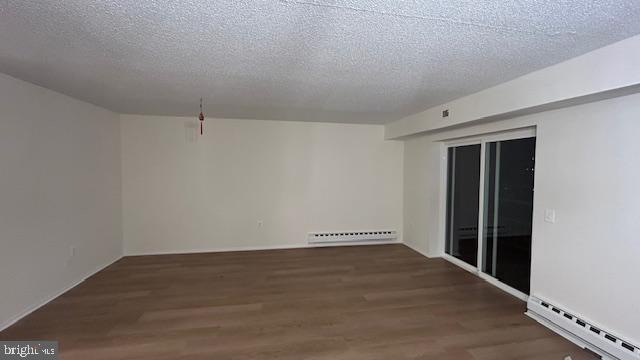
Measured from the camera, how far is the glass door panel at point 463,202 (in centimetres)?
413

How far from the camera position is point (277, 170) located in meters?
5.13

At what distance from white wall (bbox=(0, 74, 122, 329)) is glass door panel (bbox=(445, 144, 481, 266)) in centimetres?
519

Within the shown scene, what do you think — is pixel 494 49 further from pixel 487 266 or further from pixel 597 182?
pixel 487 266

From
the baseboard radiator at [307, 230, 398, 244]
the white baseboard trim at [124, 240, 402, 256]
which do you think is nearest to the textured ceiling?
the white baseboard trim at [124, 240, 402, 256]

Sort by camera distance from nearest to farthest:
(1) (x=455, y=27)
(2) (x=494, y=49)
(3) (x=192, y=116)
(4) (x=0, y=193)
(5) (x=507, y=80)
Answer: (1) (x=455, y=27) < (2) (x=494, y=49) < (4) (x=0, y=193) < (5) (x=507, y=80) < (3) (x=192, y=116)

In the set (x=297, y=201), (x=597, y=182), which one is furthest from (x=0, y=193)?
(x=597, y=182)

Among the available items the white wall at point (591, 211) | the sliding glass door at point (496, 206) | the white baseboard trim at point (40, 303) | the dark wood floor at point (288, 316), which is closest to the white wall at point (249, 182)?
the dark wood floor at point (288, 316)

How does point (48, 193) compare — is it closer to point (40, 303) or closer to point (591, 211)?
point (40, 303)

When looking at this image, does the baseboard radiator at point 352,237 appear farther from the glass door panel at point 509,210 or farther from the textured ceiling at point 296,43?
Result: the textured ceiling at point 296,43

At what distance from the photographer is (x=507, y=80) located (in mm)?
2727

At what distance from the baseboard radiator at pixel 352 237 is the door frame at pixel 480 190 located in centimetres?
104

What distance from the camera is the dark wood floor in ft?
7.64

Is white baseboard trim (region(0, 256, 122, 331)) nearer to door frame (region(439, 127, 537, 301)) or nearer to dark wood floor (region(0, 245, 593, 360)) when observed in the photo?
dark wood floor (region(0, 245, 593, 360))

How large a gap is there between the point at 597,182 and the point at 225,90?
11.4 feet
